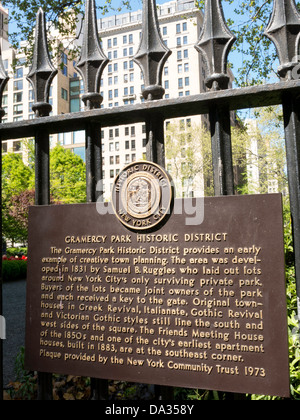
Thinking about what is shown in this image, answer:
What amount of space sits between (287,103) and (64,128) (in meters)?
1.57

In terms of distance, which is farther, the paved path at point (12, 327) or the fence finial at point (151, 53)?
the paved path at point (12, 327)

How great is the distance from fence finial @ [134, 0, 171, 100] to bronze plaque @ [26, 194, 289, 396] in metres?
0.79

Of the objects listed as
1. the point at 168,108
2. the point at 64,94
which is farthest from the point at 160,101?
the point at 64,94

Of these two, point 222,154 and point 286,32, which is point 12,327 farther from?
point 286,32

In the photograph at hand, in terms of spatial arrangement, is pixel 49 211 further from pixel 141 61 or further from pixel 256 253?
pixel 256 253

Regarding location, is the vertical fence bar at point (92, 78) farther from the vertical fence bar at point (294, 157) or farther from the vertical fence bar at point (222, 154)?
the vertical fence bar at point (294, 157)

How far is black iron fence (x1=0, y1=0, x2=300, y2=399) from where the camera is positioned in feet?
7.10

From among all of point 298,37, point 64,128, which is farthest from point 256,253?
point 64,128

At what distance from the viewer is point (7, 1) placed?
892 centimetres

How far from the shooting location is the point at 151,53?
2365 mm

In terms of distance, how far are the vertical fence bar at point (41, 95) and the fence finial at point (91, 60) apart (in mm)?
250

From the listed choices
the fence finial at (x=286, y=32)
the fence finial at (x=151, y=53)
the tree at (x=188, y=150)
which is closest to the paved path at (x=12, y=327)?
the fence finial at (x=151, y=53)

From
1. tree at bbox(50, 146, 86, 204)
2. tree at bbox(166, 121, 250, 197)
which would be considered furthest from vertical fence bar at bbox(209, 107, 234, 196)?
tree at bbox(166, 121, 250, 197)

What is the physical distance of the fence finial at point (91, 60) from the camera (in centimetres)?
Result: 249
